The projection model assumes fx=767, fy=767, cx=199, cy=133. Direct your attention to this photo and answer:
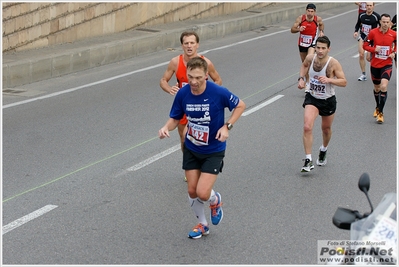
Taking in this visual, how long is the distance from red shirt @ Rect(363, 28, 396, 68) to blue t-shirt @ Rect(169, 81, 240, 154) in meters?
6.69

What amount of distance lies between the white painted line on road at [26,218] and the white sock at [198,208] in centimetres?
164

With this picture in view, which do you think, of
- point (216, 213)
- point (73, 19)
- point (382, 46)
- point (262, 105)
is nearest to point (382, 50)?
point (382, 46)

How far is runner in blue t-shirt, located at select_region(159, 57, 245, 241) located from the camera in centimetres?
714

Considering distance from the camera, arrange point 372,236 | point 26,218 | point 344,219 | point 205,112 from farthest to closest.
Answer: point 26,218 → point 205,112 → point 344,219 → point 372,236

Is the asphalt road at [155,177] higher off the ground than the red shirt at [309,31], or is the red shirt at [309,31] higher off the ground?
the red shirt at [309,31]

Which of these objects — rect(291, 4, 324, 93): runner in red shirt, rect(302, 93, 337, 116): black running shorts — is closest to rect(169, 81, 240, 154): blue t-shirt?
rect(302, 93, 337, 116): black running shorts

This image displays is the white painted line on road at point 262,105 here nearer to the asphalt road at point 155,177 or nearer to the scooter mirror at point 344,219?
the asphalt road at point 155,177

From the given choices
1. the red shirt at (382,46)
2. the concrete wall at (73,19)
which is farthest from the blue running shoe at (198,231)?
the concrete wall at (73,19)

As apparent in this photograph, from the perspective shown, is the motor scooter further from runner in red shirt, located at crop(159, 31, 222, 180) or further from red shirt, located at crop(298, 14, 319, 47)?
red shirt, located at crop(298, 14, 319, 47)

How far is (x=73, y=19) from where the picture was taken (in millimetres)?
19766

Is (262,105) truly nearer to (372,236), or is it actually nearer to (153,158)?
(153,158)

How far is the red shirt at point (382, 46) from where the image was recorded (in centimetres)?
1327

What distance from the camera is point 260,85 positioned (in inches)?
619

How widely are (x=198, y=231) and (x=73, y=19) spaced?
44.2 ft
